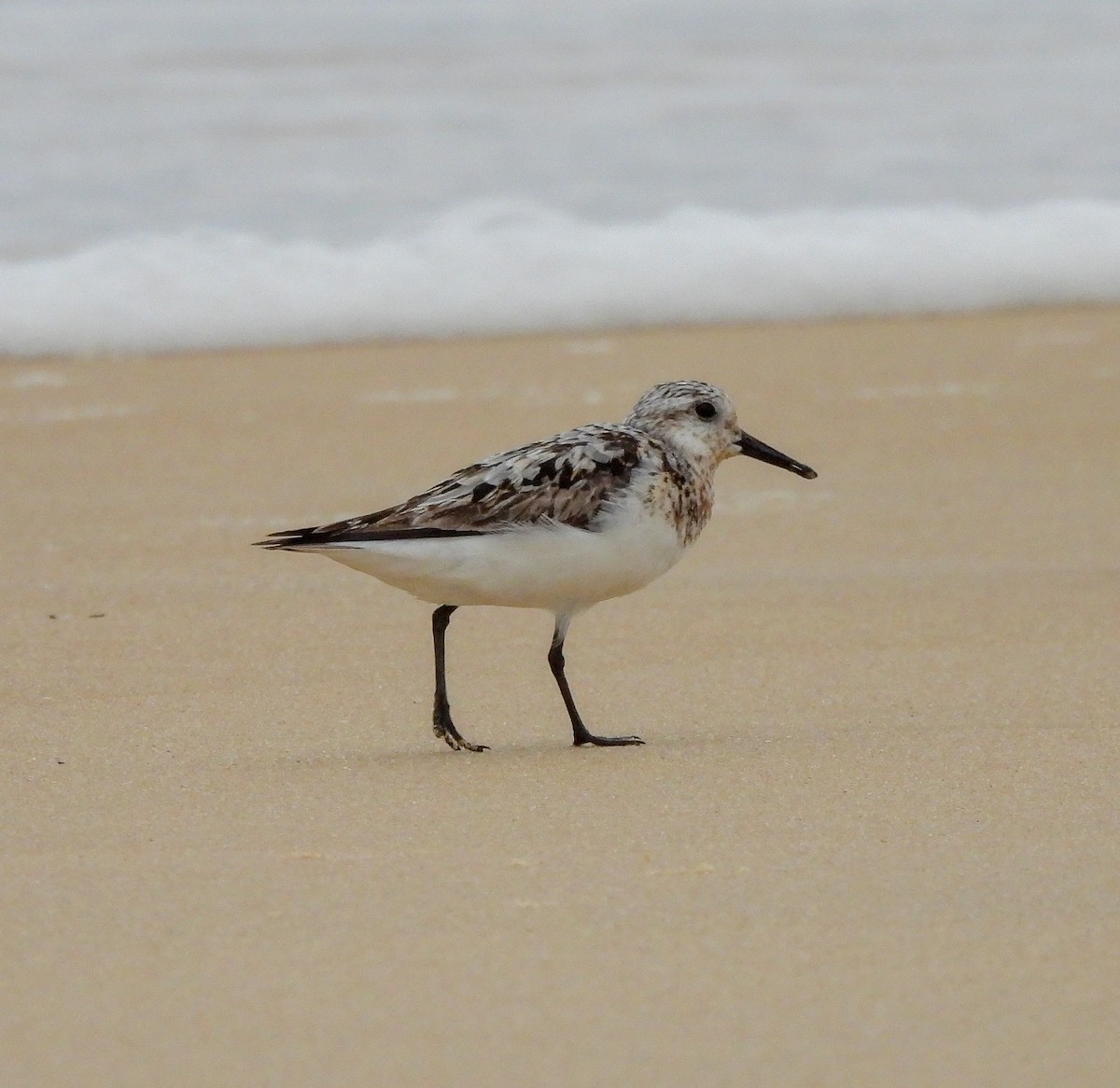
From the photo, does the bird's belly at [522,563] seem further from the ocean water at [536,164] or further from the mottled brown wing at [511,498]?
→ the ocean water at [536,164]

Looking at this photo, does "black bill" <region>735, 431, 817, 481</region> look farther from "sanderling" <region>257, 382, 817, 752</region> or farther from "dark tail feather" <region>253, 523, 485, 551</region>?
"dark tail feather" <region>253, 523, 485, 551</region>

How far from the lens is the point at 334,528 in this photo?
4.30 meters

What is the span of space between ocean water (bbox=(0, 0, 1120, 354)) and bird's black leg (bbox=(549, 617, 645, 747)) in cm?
563

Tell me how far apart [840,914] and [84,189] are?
401 inches

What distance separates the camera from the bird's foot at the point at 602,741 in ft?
14.5

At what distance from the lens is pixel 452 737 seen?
4.44 metres

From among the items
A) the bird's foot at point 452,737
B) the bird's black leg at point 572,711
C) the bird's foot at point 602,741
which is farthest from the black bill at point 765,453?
the bird's foot at point 452,737

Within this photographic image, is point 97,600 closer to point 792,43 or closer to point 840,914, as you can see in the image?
point 840,914

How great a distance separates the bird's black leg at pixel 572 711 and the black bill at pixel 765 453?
0.71 metres

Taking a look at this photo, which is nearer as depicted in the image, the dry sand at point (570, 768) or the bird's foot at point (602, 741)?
the dry sand at point (570, 768)

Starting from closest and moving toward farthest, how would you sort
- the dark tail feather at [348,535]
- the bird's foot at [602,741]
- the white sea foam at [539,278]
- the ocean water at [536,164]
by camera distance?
the dark tail feather at [348,535]
the bird's foot at [602,741]
the white sea foam at [539,278]
the ocean water at [536,164]

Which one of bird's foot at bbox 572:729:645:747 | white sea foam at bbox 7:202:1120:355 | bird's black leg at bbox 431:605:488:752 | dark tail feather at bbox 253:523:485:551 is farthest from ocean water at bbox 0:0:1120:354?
bird's foot at bbox 572:729:645:747

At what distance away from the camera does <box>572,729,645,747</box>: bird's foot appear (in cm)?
441

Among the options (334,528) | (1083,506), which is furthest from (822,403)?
(334,528)
